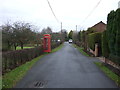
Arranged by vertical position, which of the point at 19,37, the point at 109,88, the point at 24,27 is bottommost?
the point at 109,88

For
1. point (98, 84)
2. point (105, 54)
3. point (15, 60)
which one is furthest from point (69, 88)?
point (105, 54)

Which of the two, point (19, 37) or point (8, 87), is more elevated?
point (19, 37)

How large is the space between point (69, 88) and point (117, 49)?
12.8 feet

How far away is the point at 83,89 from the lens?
15.7 feet

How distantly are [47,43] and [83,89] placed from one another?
16.4 metres

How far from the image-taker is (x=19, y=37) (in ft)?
51.1

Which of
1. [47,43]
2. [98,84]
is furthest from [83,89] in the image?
[47,43]

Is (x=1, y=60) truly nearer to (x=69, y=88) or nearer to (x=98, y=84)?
(x=69, y=88)

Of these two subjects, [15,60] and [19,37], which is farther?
[19,37]

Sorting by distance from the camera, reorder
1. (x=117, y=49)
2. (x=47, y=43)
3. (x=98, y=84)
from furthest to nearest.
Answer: (x=47, y=43) → (x=117, y=49) → (x=98, y=84)

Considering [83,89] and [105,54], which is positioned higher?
[105,54]

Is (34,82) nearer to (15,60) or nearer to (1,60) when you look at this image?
(1,60)

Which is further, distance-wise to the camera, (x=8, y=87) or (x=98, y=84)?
(x=98, y=84)

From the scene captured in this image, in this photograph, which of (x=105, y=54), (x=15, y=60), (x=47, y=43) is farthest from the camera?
→ (x=47, y=43)
